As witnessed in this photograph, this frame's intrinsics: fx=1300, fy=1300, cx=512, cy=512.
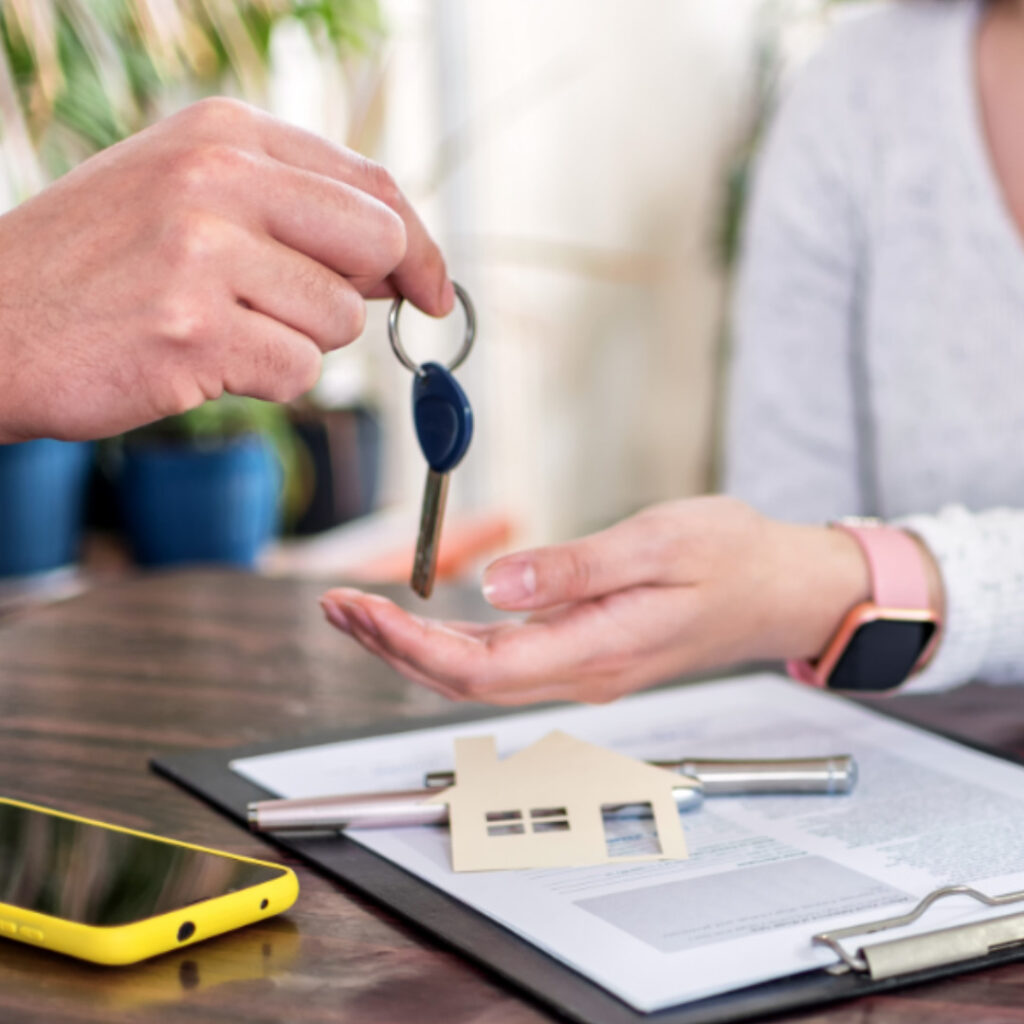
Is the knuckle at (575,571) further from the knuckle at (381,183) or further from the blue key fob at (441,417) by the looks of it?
the knuckle at (381,183)

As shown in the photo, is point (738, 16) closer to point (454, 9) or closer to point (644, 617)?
point (454, 9)

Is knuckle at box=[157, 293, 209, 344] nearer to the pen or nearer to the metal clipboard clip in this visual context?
the pen

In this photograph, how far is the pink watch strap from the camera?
75 cm

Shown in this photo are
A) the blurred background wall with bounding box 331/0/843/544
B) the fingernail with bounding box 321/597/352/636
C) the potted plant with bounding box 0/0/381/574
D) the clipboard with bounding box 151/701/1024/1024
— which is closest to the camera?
the clipboard with bounding box 151/701/1024/1024

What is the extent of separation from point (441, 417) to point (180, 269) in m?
0.18

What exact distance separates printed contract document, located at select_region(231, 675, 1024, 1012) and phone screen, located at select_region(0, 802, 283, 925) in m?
0.08

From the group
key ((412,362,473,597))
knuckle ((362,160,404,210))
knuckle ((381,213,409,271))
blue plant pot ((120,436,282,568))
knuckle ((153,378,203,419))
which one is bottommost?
blue plant pot ((120,436,282,568))

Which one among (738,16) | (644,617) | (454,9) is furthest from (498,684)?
(738,16)

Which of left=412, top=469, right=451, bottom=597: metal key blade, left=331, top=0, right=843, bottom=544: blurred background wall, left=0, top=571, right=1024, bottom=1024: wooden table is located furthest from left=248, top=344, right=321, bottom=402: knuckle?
left=331, top=0, right=843, bottom=544: blurred background wall

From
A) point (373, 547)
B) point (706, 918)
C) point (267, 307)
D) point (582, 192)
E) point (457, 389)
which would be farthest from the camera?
point (582, 192)

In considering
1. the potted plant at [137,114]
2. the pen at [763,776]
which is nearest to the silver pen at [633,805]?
the pen at [763,776]

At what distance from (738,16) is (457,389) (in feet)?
11.0

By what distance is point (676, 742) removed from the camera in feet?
2.37

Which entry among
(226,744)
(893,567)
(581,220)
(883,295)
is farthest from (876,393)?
(581,220)
